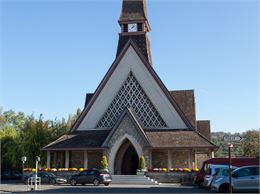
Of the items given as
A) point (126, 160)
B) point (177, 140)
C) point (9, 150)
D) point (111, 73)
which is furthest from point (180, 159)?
point (9, 150)

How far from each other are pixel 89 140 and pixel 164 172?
25.7 feet

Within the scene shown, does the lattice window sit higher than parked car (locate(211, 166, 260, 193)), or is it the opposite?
the lattice window

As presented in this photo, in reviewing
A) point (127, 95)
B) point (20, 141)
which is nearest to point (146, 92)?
point (127, 95)

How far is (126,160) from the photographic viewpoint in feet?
112

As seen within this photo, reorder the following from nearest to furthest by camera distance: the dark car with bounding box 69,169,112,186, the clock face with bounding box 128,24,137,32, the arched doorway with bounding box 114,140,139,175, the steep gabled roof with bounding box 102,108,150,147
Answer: the dark car with bounding box 69,169,112,186 < the steep gabled roof with bounding box 102,108,150,147 < the arched doorway with bounding box 114,140,139,175 < the clock face with bounding box 128,24,137,32

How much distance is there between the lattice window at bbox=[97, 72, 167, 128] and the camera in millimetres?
33000

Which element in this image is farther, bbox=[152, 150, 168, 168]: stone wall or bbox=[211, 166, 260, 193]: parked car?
bbox=[152, 150, 168, 168]: stone wall

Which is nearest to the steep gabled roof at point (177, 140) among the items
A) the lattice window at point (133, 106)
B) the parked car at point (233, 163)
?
the lattice window at point (133, 106)

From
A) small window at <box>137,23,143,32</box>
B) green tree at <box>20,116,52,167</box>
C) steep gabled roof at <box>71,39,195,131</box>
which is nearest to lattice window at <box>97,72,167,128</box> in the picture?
steep gabled roof at <box>71,39,195,131</box>

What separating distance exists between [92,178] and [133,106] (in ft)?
30.4

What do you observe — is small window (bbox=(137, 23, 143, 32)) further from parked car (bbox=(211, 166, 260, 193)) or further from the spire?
parked car (bbox=(211, 166, 260, 193))

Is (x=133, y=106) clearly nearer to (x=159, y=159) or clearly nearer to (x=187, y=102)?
(x=159, y=159)

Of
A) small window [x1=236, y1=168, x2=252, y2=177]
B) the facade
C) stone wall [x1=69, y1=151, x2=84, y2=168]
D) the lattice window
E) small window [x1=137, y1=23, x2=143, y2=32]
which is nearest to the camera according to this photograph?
small window [x1=236, y1=168, x2=252, y2=177]

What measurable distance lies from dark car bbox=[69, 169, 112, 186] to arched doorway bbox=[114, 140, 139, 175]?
5.81 meters
